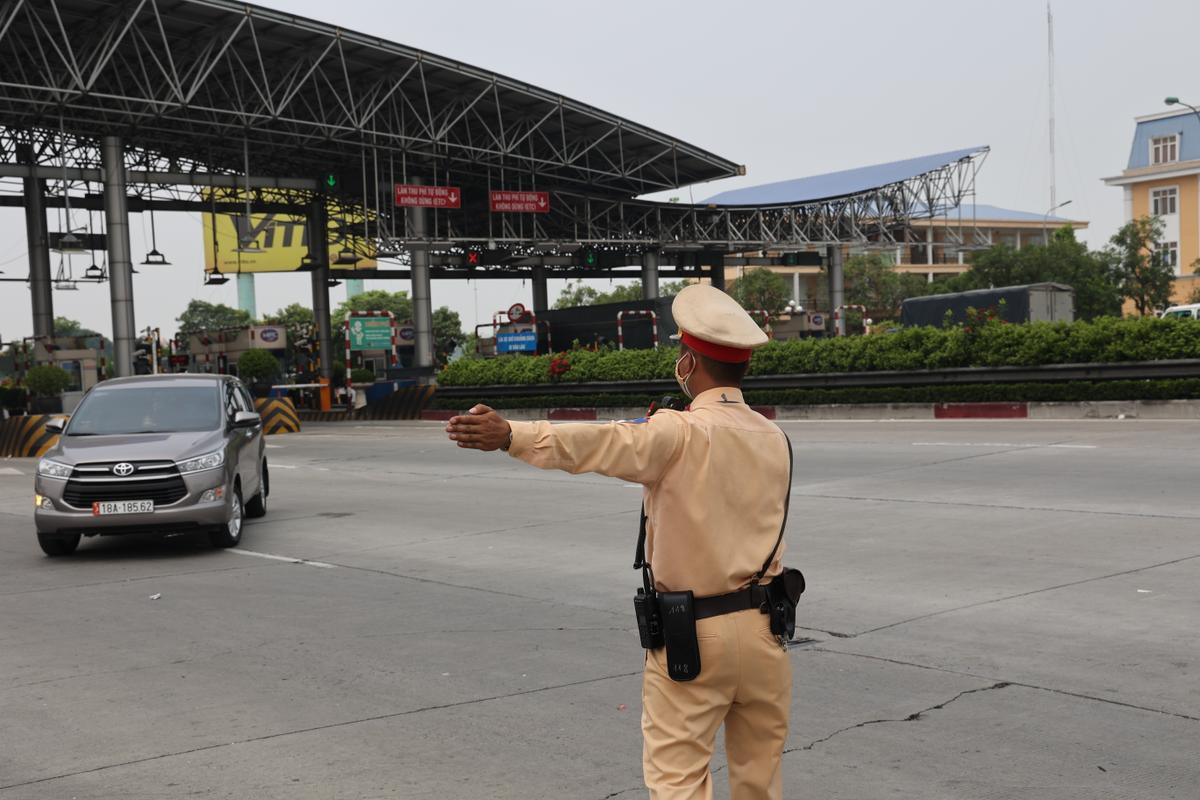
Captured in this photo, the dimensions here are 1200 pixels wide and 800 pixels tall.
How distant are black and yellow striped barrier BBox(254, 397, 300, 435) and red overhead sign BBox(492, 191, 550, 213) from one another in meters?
16.9

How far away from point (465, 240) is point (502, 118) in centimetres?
548

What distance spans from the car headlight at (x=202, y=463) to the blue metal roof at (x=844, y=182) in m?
50.9

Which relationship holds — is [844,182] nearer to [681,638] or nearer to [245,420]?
[245,420]

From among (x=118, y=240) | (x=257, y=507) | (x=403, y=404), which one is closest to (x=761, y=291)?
(x=403, y=404)

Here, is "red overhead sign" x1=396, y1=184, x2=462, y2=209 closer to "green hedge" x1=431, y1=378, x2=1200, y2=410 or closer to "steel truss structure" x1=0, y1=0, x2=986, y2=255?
"steel truss structure" x1=0, y1=0, x2=986, y2=255

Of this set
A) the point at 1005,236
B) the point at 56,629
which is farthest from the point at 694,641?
the point at 1005,236

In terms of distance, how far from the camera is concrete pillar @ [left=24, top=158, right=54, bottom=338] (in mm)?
46312

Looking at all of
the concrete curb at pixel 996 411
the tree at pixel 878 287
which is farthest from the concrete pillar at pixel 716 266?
the concrete curb at pixel 996 411

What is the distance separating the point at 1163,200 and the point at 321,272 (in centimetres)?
5473

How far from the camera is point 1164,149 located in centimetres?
7894

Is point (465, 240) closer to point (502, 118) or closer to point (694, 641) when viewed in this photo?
point (502, 118)

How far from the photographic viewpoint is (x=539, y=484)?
17.1 metres

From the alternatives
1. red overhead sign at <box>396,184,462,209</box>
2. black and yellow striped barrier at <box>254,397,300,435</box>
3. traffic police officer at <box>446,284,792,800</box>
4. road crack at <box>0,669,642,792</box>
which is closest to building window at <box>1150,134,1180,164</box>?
red overhead sign at <box>396,184,462,209</box>

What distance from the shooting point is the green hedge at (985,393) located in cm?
2170
